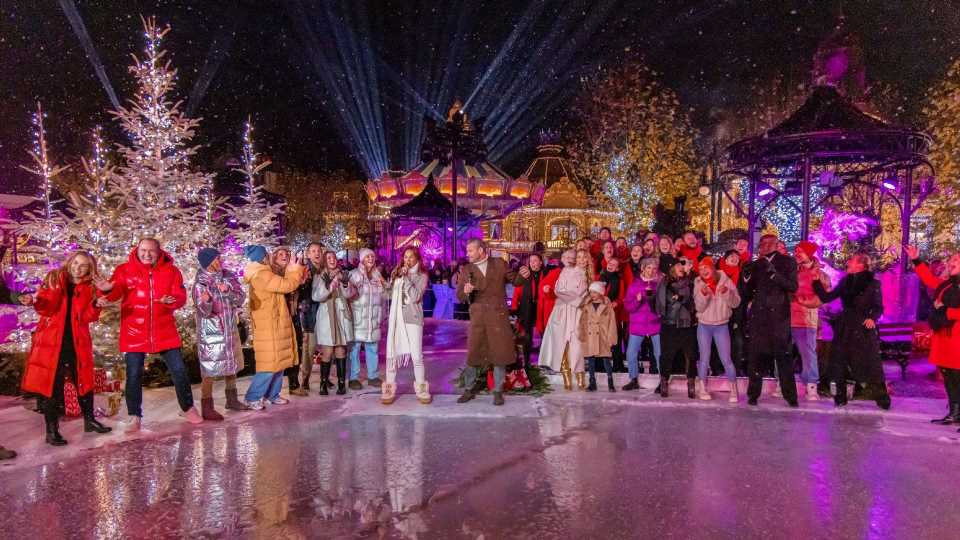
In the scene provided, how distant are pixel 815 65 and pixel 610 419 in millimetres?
11024

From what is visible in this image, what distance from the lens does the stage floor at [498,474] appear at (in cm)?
403

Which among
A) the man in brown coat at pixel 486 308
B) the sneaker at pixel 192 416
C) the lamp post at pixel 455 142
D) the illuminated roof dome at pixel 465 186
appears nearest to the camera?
the sneaker at pixel 192 416

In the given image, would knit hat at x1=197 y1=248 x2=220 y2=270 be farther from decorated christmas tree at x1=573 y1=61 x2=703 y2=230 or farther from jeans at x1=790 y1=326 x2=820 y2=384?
decorated christmas tree at x1=573 y1=61 x2=703 y2=230

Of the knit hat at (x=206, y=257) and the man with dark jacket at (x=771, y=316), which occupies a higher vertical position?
the knit hat at (x=206, y=257)

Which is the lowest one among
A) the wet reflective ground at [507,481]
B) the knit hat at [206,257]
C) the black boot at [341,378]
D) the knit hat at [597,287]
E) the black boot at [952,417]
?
the wet reflective ground at [507,481]

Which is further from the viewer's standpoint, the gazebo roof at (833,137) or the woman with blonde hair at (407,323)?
the gazebo roof at (833,137)

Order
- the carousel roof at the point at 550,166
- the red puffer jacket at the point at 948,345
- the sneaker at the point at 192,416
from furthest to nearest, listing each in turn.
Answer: the carousel roof at the point at 550,166 → the sneaker at the point at 192,416 → the red puffer jacket at the point at 948,345

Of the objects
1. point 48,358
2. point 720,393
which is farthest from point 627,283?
point 48,358

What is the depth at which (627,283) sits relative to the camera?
9.08 m

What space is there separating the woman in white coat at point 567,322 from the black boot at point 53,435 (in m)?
5.26

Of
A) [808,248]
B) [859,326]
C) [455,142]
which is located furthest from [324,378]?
[455,142]

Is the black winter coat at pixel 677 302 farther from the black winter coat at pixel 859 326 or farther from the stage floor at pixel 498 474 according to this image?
the black winter coat at pixel 859 326

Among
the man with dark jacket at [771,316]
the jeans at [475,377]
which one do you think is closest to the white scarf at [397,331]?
the jeans at [475,377]

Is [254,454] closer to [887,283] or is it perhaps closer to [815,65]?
[887,283]
